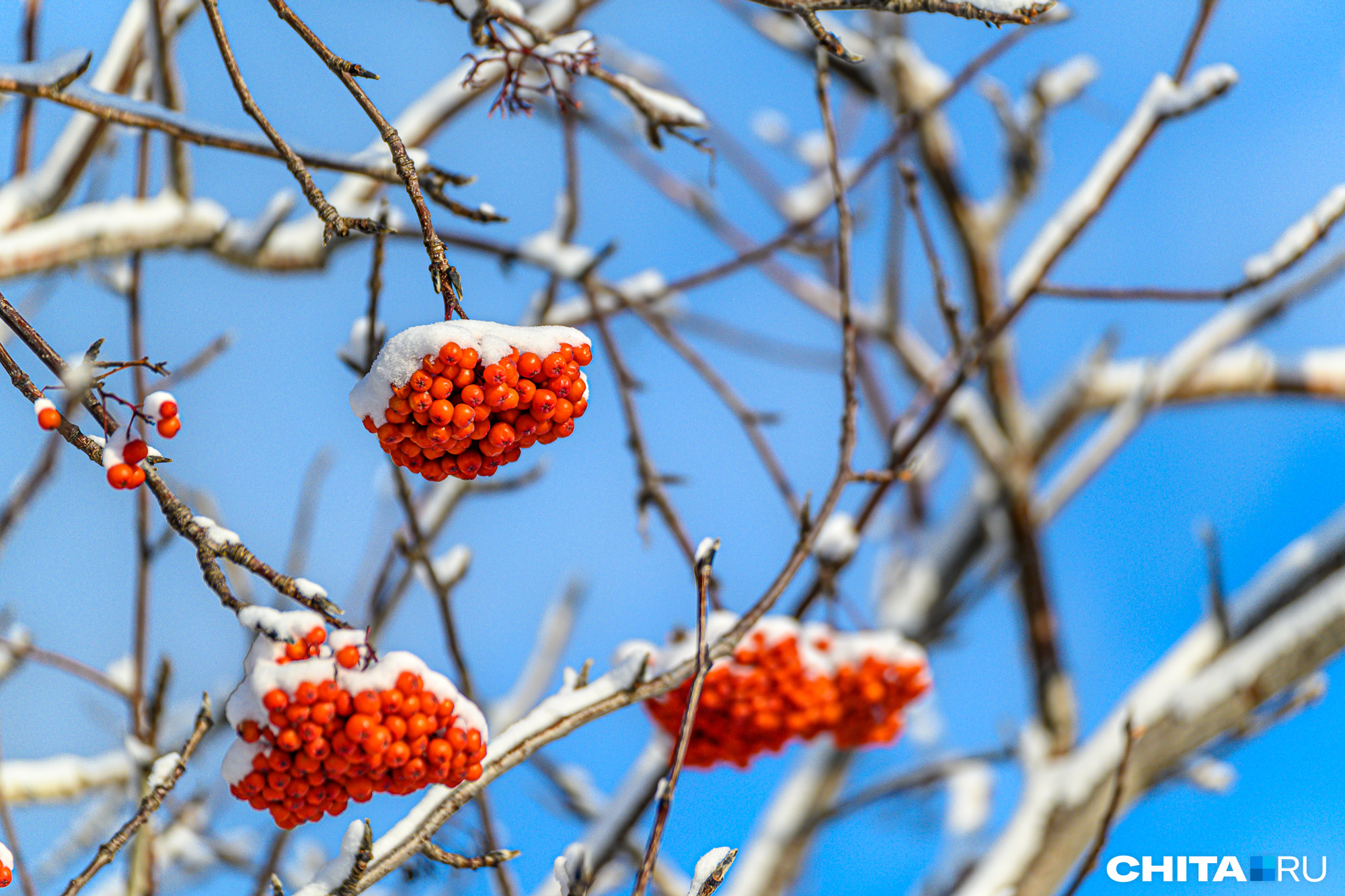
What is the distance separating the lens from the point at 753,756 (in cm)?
265

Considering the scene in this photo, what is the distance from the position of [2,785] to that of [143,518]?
5.35 feet

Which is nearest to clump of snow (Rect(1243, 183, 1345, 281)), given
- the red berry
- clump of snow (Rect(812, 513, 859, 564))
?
clump of snow (Rect(812, 513, 859, 564))

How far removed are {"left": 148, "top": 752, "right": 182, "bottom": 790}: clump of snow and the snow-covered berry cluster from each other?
0.62m

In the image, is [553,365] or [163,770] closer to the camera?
[553,365]

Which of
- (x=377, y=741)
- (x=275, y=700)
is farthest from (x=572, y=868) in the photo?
(x=275, y=700)

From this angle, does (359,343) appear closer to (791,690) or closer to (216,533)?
(216,533)

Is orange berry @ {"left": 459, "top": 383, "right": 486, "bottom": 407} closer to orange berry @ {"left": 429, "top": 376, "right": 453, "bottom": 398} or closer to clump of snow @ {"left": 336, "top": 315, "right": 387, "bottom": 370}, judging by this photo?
orange berry @ {"left": 429, "top": 376, "right": 453, "bottom": 398}

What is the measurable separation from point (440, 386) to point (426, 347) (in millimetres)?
58

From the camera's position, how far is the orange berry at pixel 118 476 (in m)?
1.15

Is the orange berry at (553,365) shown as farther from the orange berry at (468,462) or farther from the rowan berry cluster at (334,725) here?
the rowan berry cluster at (334,725)

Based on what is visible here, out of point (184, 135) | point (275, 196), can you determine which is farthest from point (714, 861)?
point (275, 196)

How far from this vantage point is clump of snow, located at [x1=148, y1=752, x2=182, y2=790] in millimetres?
1459

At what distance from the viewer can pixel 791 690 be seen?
8.05 ft

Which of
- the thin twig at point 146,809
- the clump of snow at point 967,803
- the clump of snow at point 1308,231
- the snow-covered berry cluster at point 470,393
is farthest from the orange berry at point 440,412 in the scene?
the clump of snow at point 967,803
